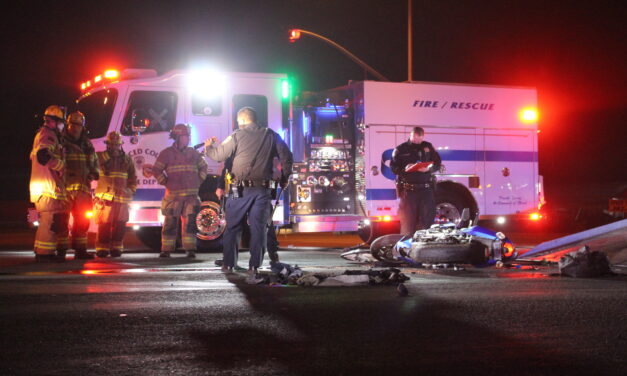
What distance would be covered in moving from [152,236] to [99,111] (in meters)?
2.35

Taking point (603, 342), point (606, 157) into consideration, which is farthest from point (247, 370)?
point (606, 157)

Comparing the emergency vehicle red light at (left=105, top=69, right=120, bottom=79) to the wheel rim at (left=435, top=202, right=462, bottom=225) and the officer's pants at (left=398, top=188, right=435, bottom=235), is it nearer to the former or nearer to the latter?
the officer's pants at (left=398, top=188, right=435, bottom=235)

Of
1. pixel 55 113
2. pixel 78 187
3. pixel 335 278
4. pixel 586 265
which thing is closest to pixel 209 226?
pixel 78 187

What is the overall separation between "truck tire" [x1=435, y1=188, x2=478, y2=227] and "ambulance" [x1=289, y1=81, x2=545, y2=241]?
0.06ft

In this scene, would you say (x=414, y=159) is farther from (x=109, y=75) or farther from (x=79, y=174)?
(x=109, y=75)

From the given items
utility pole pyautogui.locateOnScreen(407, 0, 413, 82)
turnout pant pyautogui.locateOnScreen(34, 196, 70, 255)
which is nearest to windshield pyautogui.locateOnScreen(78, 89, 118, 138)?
turnout pant pyautogui.locateOnScreen(34, 196, 70, 255)

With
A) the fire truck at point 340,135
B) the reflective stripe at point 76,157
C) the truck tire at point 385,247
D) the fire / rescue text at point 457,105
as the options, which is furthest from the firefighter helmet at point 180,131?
the fire / rescue text at point 457,105

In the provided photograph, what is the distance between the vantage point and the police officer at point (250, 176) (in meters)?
8.10

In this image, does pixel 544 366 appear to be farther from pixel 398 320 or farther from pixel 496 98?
pixel 496 98

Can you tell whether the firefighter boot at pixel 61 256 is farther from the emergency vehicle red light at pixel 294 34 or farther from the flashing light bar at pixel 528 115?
the emergency vehicle red light at pixel 294 34

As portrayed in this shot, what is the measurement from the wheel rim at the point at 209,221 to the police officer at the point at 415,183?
2985 mm

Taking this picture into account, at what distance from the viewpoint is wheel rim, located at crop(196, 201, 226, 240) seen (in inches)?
463

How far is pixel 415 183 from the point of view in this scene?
10.6 m

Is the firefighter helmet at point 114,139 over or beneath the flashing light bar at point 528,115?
beneath
